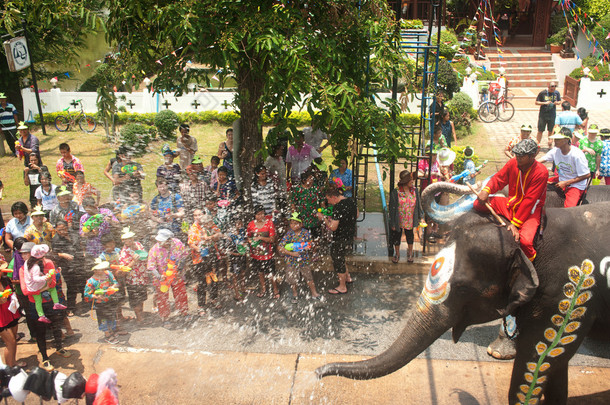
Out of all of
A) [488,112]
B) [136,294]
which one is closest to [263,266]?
[136,294]

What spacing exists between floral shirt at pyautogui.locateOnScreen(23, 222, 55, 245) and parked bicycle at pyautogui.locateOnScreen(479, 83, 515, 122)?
12.5 meters

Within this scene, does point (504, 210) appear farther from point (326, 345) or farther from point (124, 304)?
point (124, 304)

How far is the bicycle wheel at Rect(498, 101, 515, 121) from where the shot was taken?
1676 cm

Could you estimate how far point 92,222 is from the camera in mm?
7711

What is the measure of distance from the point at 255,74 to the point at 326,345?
3912mm

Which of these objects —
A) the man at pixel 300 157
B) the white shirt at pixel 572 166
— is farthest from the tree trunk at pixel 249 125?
the white shirt at pixel 572 166

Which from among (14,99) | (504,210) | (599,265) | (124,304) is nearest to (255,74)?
(124,304)

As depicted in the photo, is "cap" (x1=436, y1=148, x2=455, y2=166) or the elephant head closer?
the elephant head

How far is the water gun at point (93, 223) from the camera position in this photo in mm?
7692

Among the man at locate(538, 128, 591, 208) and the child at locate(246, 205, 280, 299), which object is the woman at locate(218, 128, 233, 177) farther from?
the man at locate(538, 128, 591, 208)

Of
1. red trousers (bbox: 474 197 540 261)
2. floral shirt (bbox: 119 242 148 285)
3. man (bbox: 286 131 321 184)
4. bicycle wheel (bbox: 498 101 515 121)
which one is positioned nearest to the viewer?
red trousers (bbox: 474 197 540 261)

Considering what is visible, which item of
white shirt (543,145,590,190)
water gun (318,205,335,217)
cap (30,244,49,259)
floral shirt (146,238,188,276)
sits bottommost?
floral shirt (146,238,188,276)

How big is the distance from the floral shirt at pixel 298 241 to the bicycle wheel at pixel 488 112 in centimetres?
1061

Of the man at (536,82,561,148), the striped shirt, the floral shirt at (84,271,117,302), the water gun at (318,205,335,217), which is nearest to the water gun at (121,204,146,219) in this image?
the floral shirt at (84,271,117,302)
